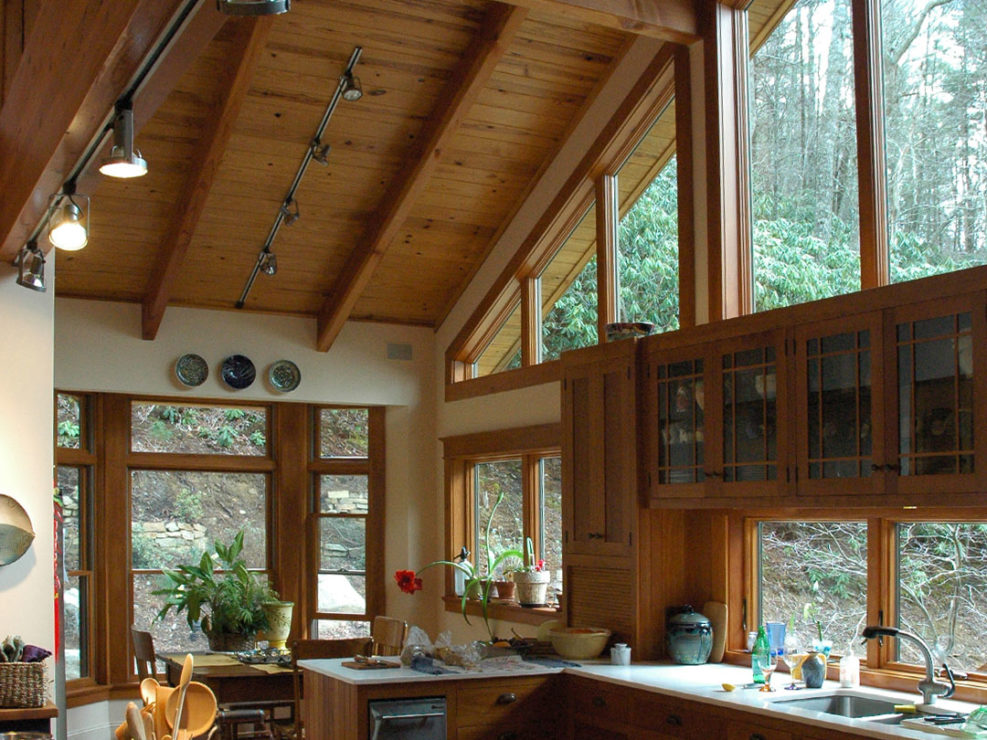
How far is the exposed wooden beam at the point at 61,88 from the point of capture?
11.6 feet

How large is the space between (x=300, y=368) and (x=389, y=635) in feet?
8.35

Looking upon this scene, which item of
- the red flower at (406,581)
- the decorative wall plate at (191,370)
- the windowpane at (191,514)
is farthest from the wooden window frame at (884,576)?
the windowpane at (191,514)

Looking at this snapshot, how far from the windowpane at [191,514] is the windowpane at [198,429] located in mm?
185

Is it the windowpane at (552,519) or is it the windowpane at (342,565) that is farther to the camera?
the windowpane at (342,565)

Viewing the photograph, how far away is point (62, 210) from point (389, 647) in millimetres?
3484

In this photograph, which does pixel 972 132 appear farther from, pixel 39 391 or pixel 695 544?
pixel 39 391

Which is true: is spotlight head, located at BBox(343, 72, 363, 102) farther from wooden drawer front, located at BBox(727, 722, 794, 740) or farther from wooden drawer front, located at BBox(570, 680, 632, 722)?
wooden drawer front, located at BBox(727, 722, 794, 740)

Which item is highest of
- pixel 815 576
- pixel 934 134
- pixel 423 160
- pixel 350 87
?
pixel 350 87

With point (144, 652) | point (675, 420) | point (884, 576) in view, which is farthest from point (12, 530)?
point (884, 576)

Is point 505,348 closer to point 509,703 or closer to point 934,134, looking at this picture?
point 509,703

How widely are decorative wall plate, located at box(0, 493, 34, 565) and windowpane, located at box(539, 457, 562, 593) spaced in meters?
3.16

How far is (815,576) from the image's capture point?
18.2 ft

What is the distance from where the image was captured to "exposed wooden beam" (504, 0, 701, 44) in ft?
19.5

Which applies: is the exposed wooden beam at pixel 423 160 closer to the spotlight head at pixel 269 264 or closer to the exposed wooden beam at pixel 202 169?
the spotlight head at pixel 269 264
